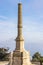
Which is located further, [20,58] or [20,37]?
[20,37]

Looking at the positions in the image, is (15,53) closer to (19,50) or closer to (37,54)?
(19,50)

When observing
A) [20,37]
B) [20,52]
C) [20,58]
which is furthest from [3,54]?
[20,58]

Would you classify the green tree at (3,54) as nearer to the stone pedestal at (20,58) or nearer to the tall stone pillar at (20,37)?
the tall stone pillar at (20,37)

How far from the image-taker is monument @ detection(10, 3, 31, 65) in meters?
18.5

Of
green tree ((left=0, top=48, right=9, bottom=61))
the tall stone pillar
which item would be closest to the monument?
the tall stone pillar

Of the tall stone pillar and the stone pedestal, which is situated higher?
the tall stone pillar

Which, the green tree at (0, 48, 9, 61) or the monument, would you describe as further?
the green tree at (0, 48, 9, 61)

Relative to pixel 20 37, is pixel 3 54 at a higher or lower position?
lower

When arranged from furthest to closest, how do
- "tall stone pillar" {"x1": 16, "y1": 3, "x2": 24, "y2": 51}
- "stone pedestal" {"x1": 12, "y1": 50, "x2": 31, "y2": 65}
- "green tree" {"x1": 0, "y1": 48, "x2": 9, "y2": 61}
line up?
"green tree" {"x1": 0, "y1": 48, "x2": 9, "y2": 61} < "tall stone pillar" {"x1": 16, "y1": 3, "x2": 24, "y2": 51} < "stone pedestal" {"x1": 12, "y1": 50, "x2": 31, "y2": 65}

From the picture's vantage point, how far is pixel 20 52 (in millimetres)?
18719

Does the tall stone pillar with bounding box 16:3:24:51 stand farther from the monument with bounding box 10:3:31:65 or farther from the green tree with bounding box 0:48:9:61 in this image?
the green tree with bounding box 0:48:9:61

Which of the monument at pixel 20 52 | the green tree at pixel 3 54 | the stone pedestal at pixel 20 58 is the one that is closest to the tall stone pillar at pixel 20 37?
the monument at pixel 20 52

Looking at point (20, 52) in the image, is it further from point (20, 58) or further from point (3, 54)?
point (3, 54)

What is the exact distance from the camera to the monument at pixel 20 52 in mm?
18508
